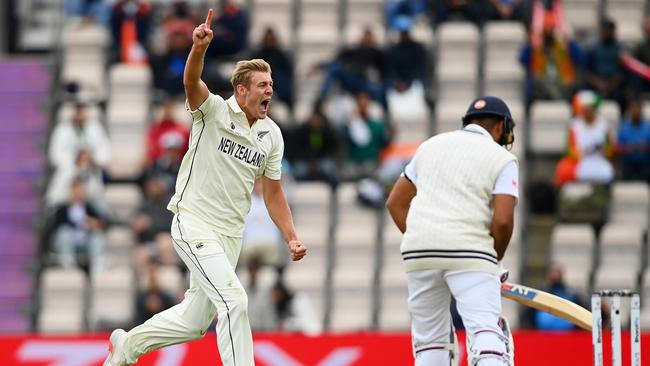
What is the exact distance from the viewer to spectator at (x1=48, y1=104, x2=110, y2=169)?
571 inches

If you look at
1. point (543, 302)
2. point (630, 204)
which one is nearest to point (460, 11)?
point (630, 204)

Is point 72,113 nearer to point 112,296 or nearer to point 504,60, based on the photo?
point 112,296

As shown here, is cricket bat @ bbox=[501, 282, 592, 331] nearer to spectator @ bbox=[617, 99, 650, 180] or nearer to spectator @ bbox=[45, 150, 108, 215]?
spectator @ bbox=[617, 99, 650, 180]

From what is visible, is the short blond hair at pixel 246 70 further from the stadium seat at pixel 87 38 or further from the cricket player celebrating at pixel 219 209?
the stadium seat at pixel 87 38

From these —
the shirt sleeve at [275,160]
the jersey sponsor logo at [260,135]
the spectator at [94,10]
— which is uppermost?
the spectator at [94,10]

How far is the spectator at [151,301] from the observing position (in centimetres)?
1297

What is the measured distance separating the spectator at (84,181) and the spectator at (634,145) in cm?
492

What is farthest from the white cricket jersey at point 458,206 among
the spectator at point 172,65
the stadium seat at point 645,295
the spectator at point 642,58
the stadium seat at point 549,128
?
the spectator at point 642,58

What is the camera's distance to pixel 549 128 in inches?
582

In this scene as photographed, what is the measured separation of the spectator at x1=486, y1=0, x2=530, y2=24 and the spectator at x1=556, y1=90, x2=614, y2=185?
1.69m

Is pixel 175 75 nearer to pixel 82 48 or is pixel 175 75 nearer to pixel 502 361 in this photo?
pixel 82 48

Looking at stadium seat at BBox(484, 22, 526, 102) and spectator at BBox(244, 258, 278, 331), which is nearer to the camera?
spectator at BBox(244, 258, 278, 331)

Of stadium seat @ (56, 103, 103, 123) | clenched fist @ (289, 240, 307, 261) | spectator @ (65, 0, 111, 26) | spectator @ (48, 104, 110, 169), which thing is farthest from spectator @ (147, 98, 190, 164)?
clenched fist @ (289, 240, 307, 261)

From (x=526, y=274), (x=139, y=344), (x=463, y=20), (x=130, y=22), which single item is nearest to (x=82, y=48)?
(x=130, y=22)
